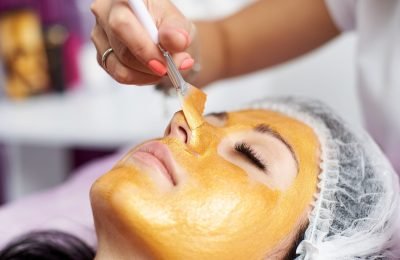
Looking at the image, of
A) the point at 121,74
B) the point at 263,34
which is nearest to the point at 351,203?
the point at 121,74

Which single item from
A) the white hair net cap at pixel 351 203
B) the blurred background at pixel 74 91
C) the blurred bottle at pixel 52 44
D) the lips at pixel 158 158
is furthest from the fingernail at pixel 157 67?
the blurred bottle at pixel 52 44

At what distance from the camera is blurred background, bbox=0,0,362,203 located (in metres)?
1.78

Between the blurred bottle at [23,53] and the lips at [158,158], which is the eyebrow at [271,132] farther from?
the blurred bottle at [23,53]

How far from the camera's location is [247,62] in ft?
4.62

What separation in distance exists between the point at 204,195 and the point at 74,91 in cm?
139

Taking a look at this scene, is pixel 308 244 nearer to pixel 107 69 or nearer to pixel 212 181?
pixel 212 181

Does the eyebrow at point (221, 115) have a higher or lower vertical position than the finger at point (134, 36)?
lower

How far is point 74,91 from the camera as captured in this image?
212 centimetres

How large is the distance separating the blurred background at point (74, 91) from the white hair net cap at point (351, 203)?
0.65 meters

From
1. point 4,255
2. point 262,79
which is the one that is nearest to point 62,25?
point 262,79

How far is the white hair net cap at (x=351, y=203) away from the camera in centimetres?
90

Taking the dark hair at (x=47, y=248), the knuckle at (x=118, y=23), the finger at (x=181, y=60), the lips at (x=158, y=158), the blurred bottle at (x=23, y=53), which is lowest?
the dark hair at (x=47, y=248)

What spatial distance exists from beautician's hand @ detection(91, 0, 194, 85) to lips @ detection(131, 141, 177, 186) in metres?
0.11

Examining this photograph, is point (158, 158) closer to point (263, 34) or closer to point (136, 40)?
point (136, 40)
